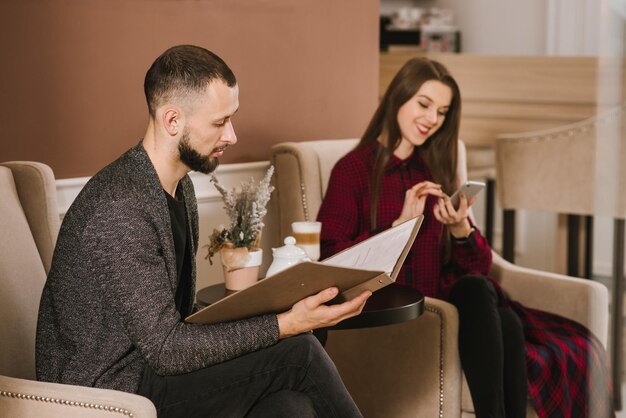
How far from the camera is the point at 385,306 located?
193 centimetres

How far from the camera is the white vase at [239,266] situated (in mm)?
2072

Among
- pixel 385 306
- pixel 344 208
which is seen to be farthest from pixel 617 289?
pixel 344 208

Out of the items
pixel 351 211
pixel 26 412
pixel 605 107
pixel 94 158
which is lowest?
pixel 26 412

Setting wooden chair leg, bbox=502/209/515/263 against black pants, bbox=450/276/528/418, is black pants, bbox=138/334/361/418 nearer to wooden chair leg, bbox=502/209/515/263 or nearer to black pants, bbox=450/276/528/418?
black pants, bbox=450/276/528/418

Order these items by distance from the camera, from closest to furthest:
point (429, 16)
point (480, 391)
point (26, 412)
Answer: point (26, 412) → point (480, 391) → point (429, 16)

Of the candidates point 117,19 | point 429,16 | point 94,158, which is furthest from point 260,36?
point 429,16

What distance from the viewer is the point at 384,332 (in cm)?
A: 239

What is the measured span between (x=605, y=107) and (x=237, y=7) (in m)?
2.06

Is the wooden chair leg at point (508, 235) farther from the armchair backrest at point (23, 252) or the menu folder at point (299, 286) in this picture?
the armchair backrest at point (23, 252)

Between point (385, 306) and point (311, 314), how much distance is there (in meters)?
0.42

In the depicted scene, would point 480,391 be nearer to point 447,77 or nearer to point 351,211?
point 351,211

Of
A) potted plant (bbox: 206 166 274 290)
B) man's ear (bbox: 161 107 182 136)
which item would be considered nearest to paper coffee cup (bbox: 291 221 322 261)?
potted plant (bbox: 206 166 274 290)

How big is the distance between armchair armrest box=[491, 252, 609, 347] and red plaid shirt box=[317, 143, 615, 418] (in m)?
0.06

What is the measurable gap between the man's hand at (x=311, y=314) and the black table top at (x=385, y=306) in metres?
0.27
